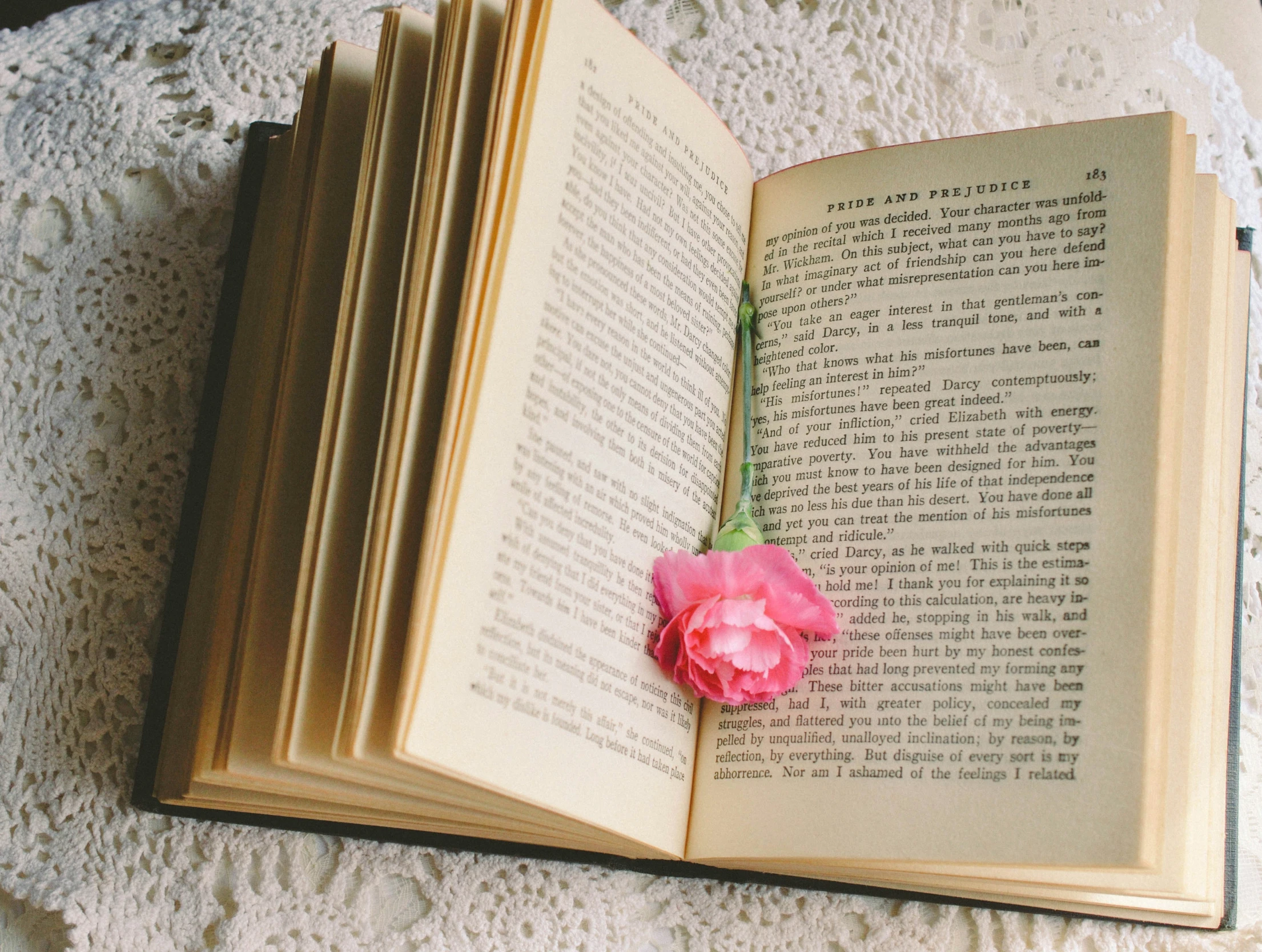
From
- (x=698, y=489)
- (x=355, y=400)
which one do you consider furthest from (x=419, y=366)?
(x=698, y=489)

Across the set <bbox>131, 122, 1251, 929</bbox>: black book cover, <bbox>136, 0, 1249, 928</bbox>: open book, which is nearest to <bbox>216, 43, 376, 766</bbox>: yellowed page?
<bbox>136, 0, 1249, 928</bbox>: open book

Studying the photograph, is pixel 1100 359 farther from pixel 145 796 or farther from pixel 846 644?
pixel 145 796

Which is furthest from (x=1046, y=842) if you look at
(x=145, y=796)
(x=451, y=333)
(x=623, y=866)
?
(x=145, y=796)

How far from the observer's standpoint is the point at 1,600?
673 millimetres

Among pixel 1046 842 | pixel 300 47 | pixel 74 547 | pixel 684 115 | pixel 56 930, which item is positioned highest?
pixel 300 47

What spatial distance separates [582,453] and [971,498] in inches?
8.5

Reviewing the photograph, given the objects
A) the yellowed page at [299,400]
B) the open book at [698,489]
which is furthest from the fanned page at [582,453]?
the yellowed page at [299,400]

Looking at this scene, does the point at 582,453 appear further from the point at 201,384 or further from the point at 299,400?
the point at 201,384

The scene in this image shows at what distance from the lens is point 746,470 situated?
2.08ft

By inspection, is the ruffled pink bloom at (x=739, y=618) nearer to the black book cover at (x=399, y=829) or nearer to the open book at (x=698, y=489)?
the open book at (x=698, y=489)

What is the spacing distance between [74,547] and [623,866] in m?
0.41

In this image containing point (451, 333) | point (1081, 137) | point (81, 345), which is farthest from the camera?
point (81, 345)

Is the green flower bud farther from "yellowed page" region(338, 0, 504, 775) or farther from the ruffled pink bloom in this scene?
"yellowed page" region(338, 0, 504, 775)

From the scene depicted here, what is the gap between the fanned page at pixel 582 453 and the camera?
49 centimetres
